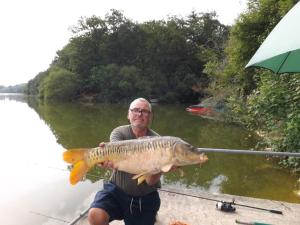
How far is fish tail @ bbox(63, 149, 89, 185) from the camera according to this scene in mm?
3008

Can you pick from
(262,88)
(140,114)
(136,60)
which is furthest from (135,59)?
(140,114)

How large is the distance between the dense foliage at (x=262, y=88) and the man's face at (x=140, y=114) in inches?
210

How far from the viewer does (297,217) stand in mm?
4969

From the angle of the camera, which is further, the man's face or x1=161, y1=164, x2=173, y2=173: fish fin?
the man's face

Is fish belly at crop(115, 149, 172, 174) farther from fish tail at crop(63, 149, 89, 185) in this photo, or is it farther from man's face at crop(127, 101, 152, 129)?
man's face at crop(127, 101, 152, 129)

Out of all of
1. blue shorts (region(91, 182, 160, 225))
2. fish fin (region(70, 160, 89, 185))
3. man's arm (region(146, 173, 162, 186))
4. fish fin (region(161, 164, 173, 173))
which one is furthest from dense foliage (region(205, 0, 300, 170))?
fish fin (region(70, 160, 89, 185))

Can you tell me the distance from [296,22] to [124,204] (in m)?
2.32

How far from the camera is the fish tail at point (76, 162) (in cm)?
301

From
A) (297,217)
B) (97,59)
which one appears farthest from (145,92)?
(297,217)

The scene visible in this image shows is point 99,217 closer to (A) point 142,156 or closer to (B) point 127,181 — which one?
(B) point 127,181

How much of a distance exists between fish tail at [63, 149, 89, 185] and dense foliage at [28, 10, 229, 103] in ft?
137

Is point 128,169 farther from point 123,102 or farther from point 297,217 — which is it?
point 123,102

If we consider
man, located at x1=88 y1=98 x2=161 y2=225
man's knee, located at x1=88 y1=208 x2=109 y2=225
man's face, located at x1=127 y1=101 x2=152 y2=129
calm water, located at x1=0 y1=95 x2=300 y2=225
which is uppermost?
man's face, located at x1=127 y1=101 x2=152 y2=129

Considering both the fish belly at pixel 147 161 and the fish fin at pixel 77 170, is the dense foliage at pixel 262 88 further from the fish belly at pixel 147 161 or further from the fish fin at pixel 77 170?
the fish fin at pixel 77 170
